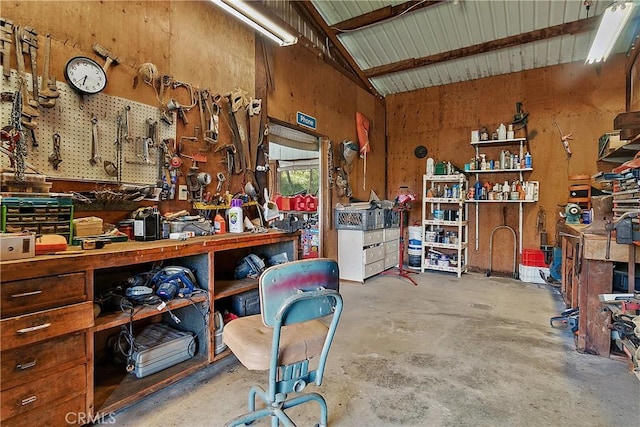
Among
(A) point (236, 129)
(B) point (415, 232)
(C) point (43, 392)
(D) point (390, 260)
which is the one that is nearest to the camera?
(C) point (43, 392)

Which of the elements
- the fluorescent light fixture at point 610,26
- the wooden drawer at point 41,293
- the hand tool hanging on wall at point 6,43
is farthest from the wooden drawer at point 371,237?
the hand tool hanging on wall at point 6,43

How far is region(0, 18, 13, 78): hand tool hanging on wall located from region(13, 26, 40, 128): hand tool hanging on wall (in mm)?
24

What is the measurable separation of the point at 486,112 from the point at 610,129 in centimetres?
168

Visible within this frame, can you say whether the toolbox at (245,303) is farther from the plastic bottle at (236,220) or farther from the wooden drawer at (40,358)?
the wooden drawer at (40,358)

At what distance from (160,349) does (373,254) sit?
3322mm

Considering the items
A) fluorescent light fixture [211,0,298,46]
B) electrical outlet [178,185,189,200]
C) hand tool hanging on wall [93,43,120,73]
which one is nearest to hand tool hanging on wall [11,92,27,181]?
hand tool hanging on wall [93,43,120,73]

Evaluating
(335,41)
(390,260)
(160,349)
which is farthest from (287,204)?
(160,349)

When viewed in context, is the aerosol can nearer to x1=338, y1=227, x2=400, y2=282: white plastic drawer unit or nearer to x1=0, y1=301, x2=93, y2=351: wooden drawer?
x1=0, y1=301, x2=93, y2=351: wooden drawer

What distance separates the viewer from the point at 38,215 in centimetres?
152

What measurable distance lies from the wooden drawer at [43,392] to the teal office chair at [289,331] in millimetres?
707

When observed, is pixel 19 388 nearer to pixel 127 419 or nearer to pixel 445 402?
pixel 127 419

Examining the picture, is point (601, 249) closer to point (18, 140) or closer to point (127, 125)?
point (127, 125)

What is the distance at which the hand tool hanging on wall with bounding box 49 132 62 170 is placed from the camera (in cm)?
182

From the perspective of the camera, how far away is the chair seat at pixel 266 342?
1322 mm
